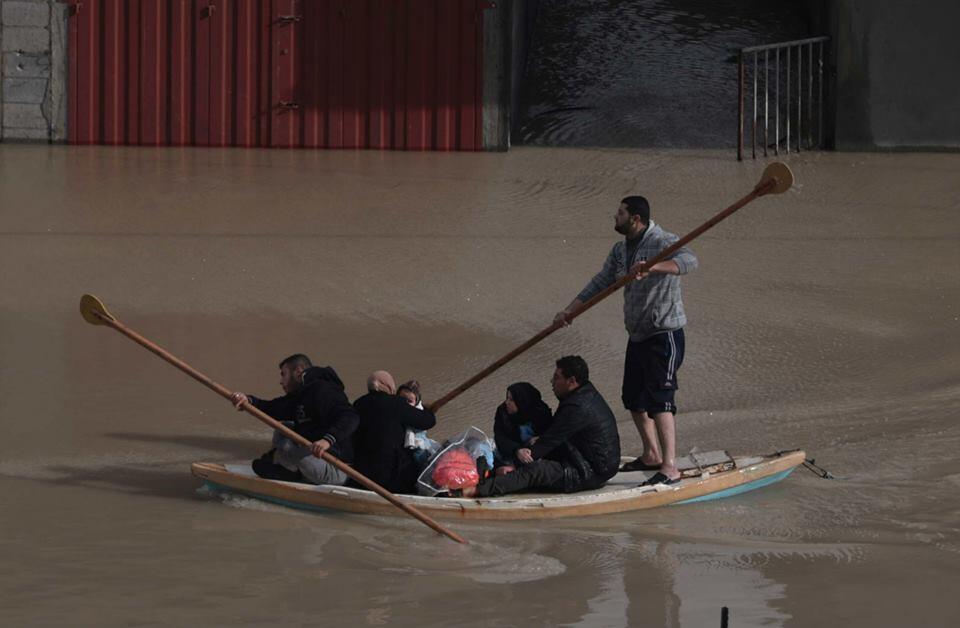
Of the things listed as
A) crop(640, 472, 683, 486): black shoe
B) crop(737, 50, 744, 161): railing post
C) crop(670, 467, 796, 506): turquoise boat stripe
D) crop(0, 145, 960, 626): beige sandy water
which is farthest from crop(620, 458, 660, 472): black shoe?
crop(737, 50, 744, 161): railing post

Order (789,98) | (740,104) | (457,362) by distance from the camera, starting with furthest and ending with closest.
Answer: (789,98) < (740,104) < (457,362)

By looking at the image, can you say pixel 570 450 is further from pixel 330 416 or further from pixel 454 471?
pixel 330 416

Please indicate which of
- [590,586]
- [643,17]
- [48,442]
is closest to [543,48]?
[643,17]

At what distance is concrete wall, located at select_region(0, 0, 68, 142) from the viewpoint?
Result: 1756cm

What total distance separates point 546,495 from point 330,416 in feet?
4.03

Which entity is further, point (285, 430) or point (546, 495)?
point (546, 495)

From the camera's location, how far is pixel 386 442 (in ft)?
30.0

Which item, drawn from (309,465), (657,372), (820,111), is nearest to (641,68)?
(820,111)

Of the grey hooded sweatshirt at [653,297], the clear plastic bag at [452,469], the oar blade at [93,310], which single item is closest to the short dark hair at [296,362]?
the clear plastic bag at [452,469]

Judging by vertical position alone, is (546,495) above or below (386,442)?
below

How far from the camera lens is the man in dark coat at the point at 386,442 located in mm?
9156

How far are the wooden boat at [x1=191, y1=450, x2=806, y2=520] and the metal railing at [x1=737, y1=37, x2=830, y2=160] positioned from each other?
7.78 m

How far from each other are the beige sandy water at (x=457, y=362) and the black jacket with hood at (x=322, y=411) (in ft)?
1.46

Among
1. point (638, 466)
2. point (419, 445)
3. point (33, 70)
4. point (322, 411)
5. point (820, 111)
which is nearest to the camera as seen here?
point (322, 411)
